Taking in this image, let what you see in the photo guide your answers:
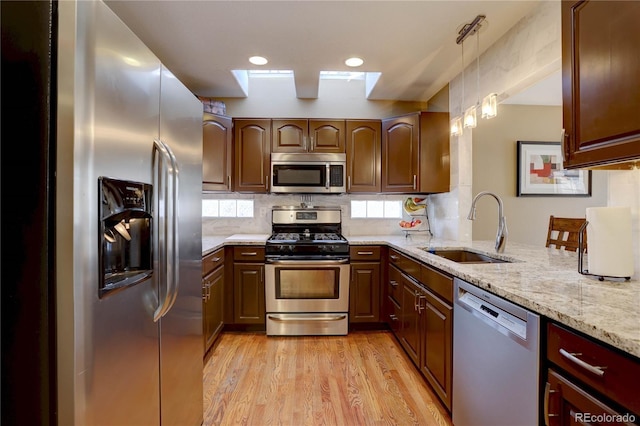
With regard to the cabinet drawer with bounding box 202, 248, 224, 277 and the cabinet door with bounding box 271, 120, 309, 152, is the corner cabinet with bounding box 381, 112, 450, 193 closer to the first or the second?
the cabinet door with bounding box 271, 120, 309, 152

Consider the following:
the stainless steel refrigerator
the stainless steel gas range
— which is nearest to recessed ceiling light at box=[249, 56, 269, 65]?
the stainless steel refrigerator

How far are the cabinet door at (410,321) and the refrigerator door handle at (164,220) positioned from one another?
1.66 meters

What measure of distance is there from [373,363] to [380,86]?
8.44 feet

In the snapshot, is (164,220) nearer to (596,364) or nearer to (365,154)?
(596,364)

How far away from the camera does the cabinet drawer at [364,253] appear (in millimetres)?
3043

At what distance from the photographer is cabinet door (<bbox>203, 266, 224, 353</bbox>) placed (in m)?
2.39

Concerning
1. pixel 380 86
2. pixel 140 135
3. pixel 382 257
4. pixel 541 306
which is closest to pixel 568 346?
pixel 541 306

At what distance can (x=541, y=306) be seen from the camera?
101 cm

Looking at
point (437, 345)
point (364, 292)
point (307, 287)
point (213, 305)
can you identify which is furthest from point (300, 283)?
point (437, 345)

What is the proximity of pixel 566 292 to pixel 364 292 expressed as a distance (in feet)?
6.59

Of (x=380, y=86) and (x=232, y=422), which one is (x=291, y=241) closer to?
(x=232, y=422)

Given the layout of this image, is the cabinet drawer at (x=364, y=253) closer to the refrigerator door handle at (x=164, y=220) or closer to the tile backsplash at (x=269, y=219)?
the tile backsplash at (x=269, y=219)

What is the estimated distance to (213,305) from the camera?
8.51ft

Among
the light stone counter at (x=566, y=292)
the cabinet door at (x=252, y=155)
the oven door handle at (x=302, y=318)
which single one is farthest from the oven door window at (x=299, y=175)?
the light stone counter at (x=566, y=292)
